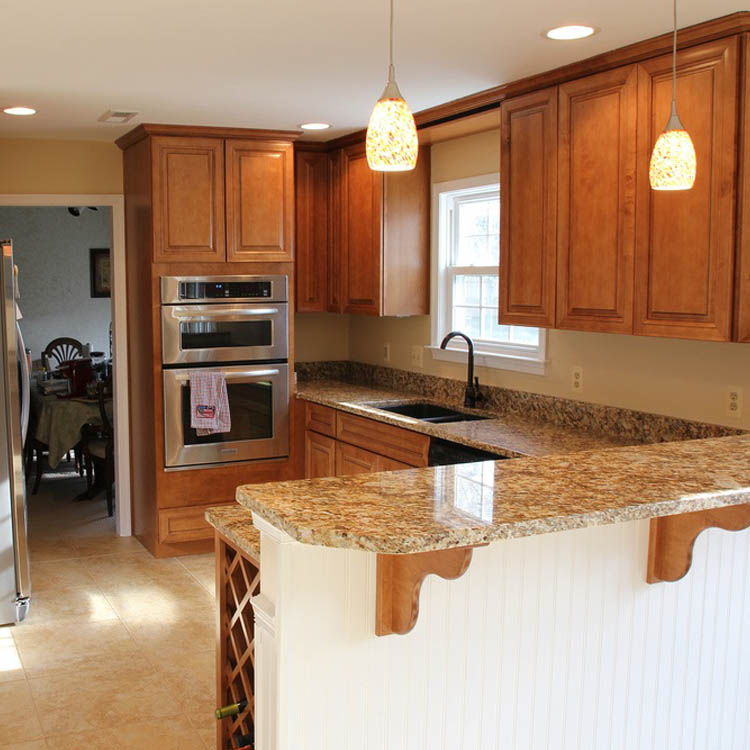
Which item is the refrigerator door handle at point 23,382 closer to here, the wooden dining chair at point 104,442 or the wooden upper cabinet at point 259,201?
the wooden upper cabinet at point 259,201

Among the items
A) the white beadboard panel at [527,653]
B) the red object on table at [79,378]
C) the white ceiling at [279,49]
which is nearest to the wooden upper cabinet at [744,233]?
the white ceiling at [279,49]

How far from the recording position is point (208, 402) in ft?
16.6

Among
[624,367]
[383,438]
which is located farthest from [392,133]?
[383,438]

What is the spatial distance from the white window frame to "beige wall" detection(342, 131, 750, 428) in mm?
52

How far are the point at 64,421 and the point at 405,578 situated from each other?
4952mm

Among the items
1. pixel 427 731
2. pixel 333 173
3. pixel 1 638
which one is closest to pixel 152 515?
pixel 1 638

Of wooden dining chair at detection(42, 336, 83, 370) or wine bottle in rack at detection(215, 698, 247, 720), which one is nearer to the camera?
wine bottle in rack at detection(215, 698, 247, 720)

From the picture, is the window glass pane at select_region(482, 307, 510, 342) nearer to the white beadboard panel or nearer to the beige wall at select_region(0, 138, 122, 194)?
the beige wall at select_region(0, 138, 122, 194)

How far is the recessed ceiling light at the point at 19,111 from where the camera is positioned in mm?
4310

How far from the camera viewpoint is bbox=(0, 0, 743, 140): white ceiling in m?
2.73

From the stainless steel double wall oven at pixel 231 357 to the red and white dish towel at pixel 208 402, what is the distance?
0.05 m

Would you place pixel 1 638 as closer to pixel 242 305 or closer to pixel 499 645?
pixel 242 305

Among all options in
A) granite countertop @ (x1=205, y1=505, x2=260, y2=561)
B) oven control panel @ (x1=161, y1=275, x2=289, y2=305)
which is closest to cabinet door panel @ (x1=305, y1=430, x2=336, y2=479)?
oven control panel @ (x1=161, y1=275, x2=289, y2=305)

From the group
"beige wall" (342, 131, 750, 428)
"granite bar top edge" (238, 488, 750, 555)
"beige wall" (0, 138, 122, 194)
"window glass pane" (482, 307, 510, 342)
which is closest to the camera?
"granite bar top edge" (238, 488, 750, 555)
